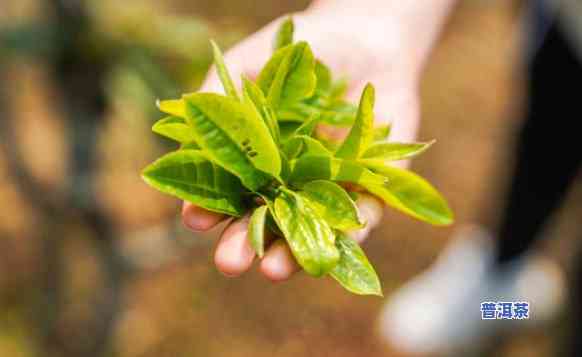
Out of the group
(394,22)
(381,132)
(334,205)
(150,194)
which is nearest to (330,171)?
(334,205)

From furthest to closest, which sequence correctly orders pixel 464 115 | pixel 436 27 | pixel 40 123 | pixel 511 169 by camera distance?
pixel 464 115
pixel 40 123
pixel 511 169
pixel 436 27

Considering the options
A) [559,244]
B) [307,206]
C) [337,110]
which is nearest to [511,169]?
[559,244]

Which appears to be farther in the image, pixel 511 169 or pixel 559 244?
pixel 559 244

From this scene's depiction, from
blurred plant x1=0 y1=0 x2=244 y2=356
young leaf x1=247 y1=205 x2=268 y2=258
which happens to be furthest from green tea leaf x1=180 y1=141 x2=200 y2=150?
blurred plant x1=0 y1=0 x2=244 y2=356

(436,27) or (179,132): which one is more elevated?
(179,132)

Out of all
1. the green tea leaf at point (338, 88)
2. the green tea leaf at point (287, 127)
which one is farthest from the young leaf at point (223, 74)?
the green tea leaf at point (338, 88)

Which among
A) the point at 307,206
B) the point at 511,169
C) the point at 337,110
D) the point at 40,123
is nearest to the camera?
the point at 307,206

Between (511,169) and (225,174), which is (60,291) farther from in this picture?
(511,169)
